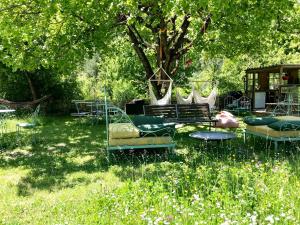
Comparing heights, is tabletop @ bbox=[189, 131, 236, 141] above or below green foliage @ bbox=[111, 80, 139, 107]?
below

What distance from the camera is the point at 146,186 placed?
393cm

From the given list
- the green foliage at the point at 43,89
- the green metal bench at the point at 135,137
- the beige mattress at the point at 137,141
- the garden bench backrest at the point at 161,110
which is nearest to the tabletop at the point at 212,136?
the green metal bench at the point at 135,137

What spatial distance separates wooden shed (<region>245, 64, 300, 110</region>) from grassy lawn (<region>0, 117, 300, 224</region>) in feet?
27.5

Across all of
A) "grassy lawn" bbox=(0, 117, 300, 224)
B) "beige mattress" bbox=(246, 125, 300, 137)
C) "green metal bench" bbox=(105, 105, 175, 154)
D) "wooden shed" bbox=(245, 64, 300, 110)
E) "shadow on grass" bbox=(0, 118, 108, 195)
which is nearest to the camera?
"grassy lawn" bbox=(0, 117, 300, 224)

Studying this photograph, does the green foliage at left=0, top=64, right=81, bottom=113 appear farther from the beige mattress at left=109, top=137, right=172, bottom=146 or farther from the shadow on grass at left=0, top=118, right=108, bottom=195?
the beige mattress at left=109, top=137, right=172, bottom=146

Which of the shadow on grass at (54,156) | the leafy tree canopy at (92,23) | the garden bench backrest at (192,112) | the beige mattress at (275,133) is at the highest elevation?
the leafy tree canopy at (92,23)

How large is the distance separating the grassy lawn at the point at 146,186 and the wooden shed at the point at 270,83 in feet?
27.5

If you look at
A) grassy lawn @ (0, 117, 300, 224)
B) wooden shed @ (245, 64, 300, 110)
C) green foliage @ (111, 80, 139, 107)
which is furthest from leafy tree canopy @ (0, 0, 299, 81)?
green foliage @ (111, 80, 139, 107)

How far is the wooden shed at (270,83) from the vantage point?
14938mm

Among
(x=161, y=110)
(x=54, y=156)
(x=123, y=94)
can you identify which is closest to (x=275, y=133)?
(x=161, y=110)

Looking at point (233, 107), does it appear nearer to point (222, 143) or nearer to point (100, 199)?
point (222, 143)

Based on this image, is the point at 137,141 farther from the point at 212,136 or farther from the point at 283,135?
the point at 283,135

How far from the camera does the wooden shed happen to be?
14.9 meters

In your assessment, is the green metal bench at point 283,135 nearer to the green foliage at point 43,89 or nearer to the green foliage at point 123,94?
the green foliage at point 123,94
